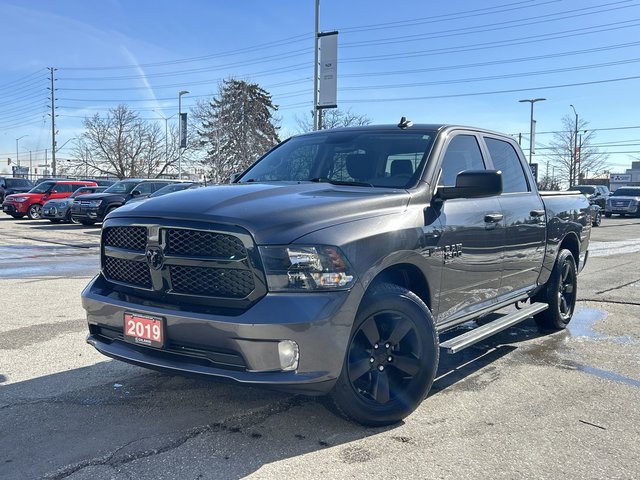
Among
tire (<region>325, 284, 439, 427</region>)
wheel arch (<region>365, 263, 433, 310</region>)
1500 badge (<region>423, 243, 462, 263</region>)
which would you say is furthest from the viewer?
1500 badge (<region>423, 243, 462, 263</region>)

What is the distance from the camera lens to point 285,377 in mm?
3066

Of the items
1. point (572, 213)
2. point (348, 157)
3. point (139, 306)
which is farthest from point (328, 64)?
point (139, 306)

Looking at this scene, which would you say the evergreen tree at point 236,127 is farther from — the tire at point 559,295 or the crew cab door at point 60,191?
the tire at point 559,295

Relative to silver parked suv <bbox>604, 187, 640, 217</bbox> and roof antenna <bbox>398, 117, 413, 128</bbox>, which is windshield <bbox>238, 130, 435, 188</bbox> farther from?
silver parked suv <bbox>604, 187, 640, 217</bbox>

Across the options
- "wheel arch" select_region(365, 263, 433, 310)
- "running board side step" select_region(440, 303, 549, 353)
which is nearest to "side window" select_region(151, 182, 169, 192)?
"running board side step" select_region(440, 303, 549, 353)

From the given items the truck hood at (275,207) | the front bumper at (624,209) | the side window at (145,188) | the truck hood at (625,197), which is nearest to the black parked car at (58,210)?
the side window at (145,188)

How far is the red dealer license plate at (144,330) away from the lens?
10.7ft

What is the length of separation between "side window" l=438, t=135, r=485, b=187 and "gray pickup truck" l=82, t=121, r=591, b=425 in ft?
0.06

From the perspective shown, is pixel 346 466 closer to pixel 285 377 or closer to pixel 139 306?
pixel 285 377

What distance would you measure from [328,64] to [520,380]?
18.1 m

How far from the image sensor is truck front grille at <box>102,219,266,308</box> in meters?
3.14

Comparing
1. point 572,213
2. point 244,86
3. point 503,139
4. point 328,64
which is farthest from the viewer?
point 244,86

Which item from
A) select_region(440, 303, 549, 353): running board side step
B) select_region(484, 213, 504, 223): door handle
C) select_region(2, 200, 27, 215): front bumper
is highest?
select_region(484, 213, 504, 223): door handle

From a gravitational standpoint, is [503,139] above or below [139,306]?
above
